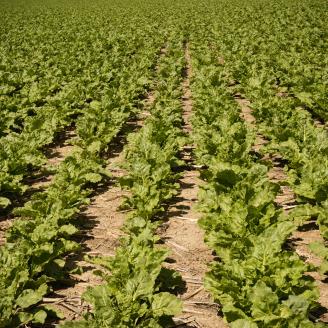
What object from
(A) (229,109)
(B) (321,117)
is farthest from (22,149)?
(B) (321,117)

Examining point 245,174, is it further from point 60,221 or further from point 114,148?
point 114,148

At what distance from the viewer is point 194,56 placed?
16.9 m

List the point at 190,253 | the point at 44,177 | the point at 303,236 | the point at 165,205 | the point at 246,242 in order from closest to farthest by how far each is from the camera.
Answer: the point at 246,242, the point at 190,253, the point at 303,236, the point at 165,205, the point at 44,177

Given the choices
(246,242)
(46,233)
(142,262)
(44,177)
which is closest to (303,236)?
(246,242)

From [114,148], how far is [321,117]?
4869mm

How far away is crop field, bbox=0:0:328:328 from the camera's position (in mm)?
4160

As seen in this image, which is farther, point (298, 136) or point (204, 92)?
point (204, 92)

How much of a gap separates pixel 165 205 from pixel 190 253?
1.32 metres

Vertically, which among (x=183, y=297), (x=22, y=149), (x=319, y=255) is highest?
(x=22, y=149)

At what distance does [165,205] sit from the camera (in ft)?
21.8

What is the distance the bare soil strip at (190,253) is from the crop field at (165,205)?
17 mm

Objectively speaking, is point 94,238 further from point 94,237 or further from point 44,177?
point 44,177

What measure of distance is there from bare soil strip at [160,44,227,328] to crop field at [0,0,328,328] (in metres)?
0.02

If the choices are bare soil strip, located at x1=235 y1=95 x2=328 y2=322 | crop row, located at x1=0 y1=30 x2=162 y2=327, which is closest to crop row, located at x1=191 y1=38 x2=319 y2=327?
bare soil strip, located at x1=235 y1=95 x2=328 y2=322
